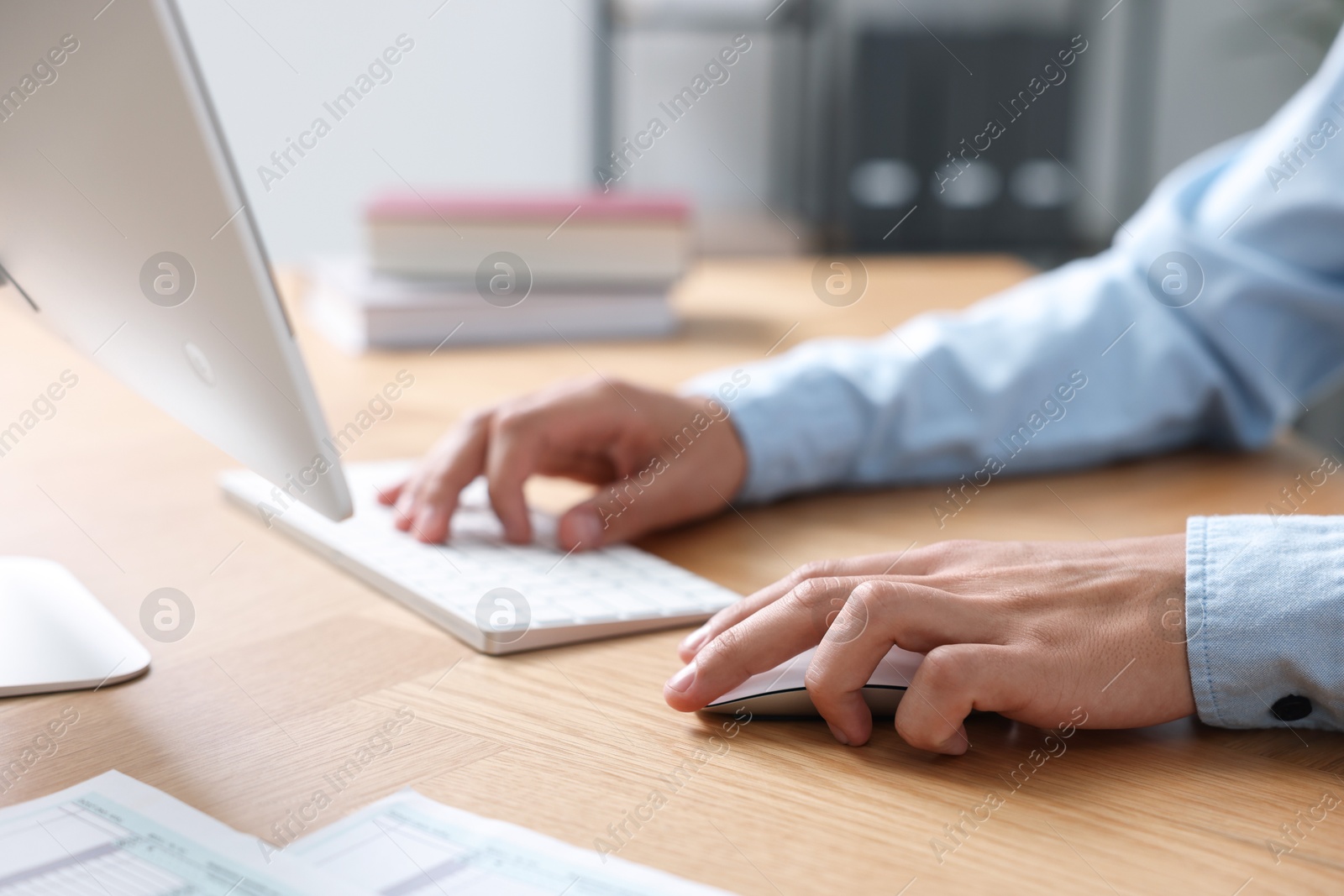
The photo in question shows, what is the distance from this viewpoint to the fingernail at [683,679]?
514 millimetres

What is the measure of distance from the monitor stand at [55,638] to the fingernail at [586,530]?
26cm

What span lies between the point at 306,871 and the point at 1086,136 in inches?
114

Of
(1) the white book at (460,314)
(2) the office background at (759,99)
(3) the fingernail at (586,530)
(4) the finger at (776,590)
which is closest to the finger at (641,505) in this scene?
(3) the fingernail at (586,530)

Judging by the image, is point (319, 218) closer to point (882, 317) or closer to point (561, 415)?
point (882, 317)

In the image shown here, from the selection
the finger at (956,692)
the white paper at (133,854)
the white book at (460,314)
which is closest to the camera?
the white paper at (133,854)

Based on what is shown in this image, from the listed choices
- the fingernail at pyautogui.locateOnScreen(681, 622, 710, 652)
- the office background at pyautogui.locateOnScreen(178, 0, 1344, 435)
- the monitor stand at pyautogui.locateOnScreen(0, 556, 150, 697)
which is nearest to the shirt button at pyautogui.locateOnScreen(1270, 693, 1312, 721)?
the fingernail at pyautogui.locateOnScreen(681, 622, 710, 652)

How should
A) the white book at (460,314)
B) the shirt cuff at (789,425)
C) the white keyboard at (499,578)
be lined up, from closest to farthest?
the white keyboard at (499,578)
the shirt cuff at (789,425)
the white book at (460,314)

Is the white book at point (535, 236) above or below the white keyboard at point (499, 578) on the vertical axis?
above

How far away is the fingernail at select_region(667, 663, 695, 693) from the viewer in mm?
514

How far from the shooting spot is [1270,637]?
510 mm

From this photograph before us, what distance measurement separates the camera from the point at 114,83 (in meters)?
0.42

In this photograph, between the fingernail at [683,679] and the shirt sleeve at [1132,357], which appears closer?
the fingernail at [683,679]

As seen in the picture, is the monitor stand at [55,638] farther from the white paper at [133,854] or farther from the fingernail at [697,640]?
the fingernail at [697,640]

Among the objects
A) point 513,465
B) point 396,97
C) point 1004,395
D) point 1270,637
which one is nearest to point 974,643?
point 1270,637
